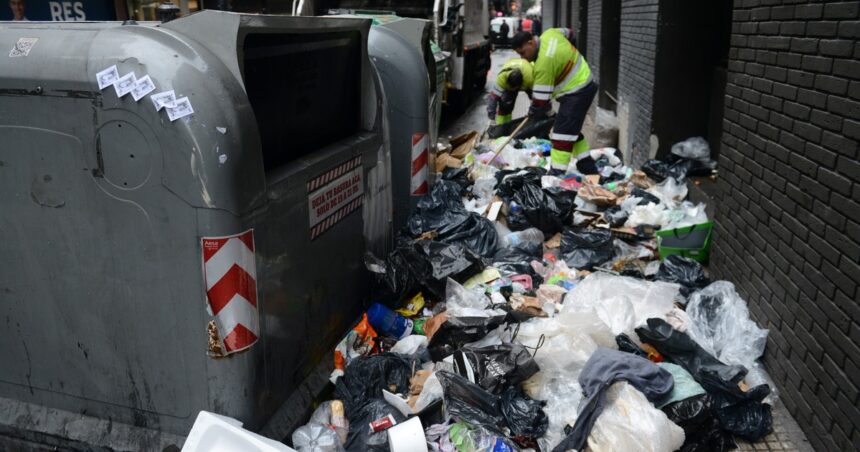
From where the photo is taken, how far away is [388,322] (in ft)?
11.6

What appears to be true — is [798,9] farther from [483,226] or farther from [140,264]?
[140,264]

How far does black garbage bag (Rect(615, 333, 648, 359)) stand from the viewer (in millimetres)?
3285

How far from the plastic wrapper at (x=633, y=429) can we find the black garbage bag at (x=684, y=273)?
5.25ft

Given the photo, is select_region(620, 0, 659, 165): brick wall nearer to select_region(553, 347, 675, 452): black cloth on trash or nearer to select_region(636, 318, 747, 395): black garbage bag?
select_region(636, 318, 747, 395): black garbage bag

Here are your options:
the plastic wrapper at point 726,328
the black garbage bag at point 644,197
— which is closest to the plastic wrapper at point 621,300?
the plastic wrapper at point 726,328

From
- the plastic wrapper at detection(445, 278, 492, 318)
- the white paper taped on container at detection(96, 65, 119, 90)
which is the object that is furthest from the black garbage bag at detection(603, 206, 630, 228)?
the white paper taped on container at detection(96, 65, 119, 90)

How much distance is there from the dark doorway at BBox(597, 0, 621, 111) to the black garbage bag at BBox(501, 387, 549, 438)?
8.76m

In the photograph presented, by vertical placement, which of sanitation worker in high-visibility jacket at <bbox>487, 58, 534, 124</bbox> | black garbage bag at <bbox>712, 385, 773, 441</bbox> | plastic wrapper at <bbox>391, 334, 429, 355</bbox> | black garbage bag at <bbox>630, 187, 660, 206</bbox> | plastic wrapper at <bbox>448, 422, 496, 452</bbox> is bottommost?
black garbage bag at <bbox>712, 385, 773, 441</bbox>

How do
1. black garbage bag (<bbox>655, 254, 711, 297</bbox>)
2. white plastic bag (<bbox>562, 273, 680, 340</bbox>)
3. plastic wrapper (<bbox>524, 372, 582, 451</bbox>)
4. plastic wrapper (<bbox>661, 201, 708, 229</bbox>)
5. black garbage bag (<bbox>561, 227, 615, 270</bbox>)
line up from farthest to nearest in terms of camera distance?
plastic wrapper (<bbox>661, 201, 708, 229</bbox>) < black garbage bag (<bbox>561, 227, 615, 270</bbox>) < black garbage bag (<bbox>655, 254, 711, 297</bbox>) < white plastic bag (<bbox>562, 273, 680, 340</bbox>) < plastic wrapper (<bbox>524, 372, 582, 451</bbox>)

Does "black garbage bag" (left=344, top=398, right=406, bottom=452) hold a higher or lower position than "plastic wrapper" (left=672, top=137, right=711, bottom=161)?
lower

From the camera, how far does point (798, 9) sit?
124 inches

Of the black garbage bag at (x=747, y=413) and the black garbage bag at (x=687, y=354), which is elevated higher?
the black garbage bag at (x=687, y=354)

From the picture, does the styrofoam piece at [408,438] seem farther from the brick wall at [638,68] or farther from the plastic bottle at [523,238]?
the brick wall at [638,68]

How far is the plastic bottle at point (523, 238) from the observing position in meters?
4.87
